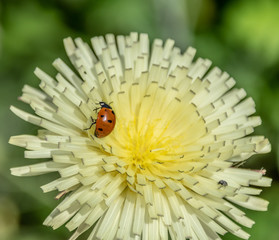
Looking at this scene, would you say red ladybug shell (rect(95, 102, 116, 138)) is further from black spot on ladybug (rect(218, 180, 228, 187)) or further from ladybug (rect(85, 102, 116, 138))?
black spot on ladybug (rect(218, 180, 228, 187))

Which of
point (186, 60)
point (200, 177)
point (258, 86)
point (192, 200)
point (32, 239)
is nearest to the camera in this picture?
point (192, 200)

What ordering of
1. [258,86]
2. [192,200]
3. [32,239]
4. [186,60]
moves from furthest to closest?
→ [258,86]
[32,239]
[186,60]
[192,200]

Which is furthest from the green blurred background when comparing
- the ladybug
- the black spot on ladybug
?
the ladybug

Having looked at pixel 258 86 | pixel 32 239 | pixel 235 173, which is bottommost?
pixel 32 239

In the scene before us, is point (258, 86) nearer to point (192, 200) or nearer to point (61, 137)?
point (192, 200)

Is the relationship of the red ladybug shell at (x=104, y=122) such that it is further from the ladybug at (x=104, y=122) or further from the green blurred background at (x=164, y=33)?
the green blurred background at (x=164, y=33)

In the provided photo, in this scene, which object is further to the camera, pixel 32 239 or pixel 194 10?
pixel 194 10

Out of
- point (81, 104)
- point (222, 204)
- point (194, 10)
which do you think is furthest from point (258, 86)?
point (81, 104)

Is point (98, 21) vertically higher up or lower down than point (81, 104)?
higher up
